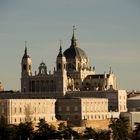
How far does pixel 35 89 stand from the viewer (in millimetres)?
148250

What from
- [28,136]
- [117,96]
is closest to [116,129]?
[28,136]

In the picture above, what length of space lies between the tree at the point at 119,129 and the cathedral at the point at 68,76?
22.4 m

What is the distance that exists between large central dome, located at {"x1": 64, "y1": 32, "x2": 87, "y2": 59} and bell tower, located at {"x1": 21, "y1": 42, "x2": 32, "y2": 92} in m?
6.73

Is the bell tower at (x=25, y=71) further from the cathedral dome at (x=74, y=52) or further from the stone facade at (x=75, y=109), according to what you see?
the stone facade at (x=75, y=109)

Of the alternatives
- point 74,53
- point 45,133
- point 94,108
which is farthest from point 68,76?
point 45,133

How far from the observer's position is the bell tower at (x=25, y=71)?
149 metres

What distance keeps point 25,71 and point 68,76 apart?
6.60 m

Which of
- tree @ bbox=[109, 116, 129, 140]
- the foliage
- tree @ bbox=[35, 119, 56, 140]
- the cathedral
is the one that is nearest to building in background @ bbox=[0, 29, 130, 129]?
the cathedral

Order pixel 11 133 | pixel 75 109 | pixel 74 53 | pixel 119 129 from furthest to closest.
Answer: pixel 74 53, pixel 75 109, pixel 119 129, pixel 11 133

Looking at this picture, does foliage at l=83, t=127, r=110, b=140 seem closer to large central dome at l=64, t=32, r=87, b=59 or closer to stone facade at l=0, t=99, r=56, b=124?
stone facade at l=0, t=99, r=56, b=124

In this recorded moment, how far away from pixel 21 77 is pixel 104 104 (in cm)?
1230

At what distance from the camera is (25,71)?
149 metres

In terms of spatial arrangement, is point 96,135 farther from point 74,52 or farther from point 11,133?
point 74,52

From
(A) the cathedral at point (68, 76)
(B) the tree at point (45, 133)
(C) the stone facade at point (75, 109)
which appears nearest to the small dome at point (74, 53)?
(A) the cathedral at point (68, 76)
